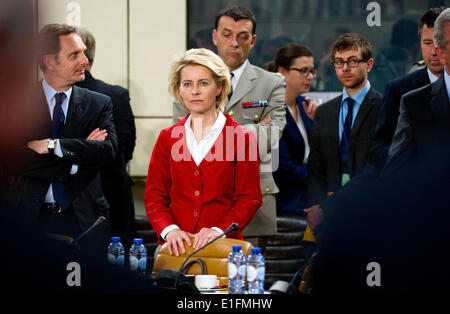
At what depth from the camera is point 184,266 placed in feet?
7.40

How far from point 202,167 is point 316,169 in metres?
1.11

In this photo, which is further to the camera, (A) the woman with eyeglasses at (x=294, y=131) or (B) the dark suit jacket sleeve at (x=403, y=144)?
(A) the woman with eyeglasses at (x=294, y=131)

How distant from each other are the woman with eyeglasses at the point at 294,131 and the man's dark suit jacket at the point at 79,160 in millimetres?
1236

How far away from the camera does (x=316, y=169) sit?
366 centimetres

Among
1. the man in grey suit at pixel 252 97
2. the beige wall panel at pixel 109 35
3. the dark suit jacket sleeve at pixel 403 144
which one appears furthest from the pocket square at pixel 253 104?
the beige wall panel at pixel 109 35

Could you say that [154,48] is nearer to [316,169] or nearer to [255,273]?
[316,169]

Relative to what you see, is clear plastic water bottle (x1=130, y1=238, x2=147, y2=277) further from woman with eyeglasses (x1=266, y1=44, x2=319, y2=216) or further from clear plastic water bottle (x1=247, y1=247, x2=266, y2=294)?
woman with eyeglasses (x1=266, y1=44, x2=319, y2=216)

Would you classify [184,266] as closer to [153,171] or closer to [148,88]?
[153,171]

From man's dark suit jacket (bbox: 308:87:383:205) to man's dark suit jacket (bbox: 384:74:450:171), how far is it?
1698mm

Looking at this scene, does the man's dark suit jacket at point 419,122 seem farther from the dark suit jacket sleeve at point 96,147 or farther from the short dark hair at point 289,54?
the short dark hair at point 289,54

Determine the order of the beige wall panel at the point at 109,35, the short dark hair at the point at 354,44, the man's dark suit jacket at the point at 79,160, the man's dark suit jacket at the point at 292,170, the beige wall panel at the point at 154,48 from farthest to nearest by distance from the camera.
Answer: the beige wall panel at the point at 154,48
the beige wall panel at the point at 109,35
the man's dark suit jacket at the point at 292,170
the short dark hair at the point at 354,44
the man's dark suit jacket at the point at 79,160

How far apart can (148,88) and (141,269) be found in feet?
10.1

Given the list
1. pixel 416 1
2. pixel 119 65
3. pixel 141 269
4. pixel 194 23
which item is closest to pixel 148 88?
pixel 119 65

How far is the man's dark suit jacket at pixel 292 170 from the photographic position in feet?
13.7
